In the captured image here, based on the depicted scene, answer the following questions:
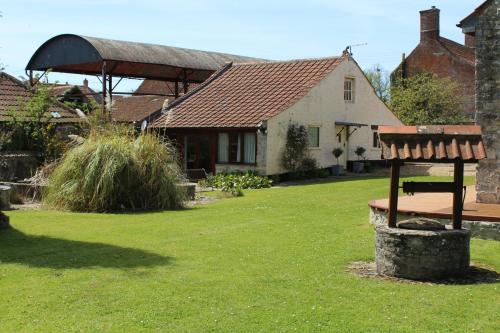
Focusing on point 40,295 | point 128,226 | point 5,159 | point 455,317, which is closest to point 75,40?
point 5,159

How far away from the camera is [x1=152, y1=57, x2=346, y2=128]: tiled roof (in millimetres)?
25844

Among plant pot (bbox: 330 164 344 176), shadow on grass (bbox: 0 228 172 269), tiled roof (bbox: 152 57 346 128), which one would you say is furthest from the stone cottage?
shadow on grass (bbox: 0 228 172 269)

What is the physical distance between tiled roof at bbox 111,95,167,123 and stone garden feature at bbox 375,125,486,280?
32878 millimetres

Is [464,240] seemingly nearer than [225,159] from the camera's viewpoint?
Yes

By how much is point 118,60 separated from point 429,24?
23.8 meters

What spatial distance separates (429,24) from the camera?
43000mm

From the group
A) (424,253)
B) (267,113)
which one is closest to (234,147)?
(267,113)

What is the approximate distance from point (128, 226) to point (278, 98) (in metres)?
15.1

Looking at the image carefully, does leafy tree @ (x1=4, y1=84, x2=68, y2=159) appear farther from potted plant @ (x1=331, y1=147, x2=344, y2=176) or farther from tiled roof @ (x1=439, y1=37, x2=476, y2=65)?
tiled roof @ (x1=439, y1=37, x2=476, y2=65)

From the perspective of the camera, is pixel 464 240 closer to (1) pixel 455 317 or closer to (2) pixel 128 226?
(1) pixel 455 317

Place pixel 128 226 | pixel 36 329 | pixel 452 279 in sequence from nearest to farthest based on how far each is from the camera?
pixel 36 329 → pixel 452 279 → pixel 128 226

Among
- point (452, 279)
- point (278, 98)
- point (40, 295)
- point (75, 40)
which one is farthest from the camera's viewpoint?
point (75, 40)

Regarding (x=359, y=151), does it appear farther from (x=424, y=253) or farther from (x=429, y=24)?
(x=424, y=253)

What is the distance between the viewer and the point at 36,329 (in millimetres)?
5750
